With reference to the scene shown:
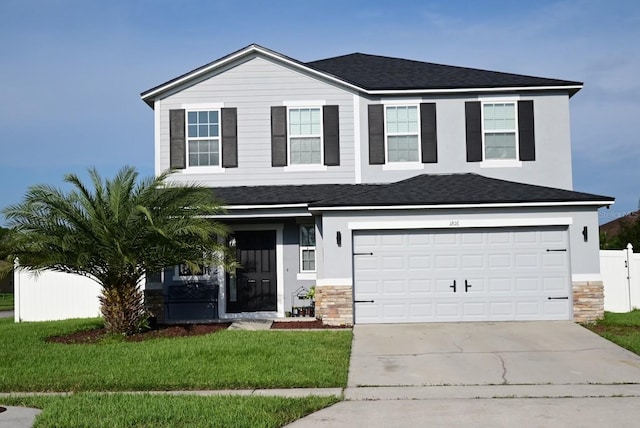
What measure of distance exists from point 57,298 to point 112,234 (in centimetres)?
719

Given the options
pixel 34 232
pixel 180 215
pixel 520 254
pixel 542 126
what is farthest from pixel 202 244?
pixel 542 126

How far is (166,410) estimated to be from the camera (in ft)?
29.2

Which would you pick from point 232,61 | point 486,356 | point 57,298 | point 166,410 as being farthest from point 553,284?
point 57,298

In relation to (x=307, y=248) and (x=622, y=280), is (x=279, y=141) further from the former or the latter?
(x=622, y=280)

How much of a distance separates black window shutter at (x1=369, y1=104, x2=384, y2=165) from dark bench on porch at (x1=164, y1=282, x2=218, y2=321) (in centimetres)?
518

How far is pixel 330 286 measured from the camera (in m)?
16.5

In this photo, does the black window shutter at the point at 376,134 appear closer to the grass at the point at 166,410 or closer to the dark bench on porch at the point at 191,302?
the dark bench on porch at the point at 191,302

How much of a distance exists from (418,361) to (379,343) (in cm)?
176

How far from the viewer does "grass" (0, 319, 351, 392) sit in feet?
35.4

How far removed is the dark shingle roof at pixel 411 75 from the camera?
756 inches

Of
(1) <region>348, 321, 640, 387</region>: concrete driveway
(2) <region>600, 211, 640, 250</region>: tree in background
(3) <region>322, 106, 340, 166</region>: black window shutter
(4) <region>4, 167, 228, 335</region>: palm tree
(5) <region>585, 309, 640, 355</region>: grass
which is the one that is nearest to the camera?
(1) <region>348, 321, 640, 387</region>: concrete driveway

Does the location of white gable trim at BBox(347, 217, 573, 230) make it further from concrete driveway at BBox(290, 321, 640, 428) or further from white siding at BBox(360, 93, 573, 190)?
white siding at BBox(360, 93, 573, 190)

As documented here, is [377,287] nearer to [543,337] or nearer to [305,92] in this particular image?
[543,337]

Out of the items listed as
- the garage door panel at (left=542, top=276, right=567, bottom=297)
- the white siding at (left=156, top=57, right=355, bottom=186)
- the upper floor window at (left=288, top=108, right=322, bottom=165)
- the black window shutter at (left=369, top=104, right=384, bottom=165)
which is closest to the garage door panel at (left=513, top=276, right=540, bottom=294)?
→ the garage door panel at (left=542, top=276, right=567, bottom=297)
